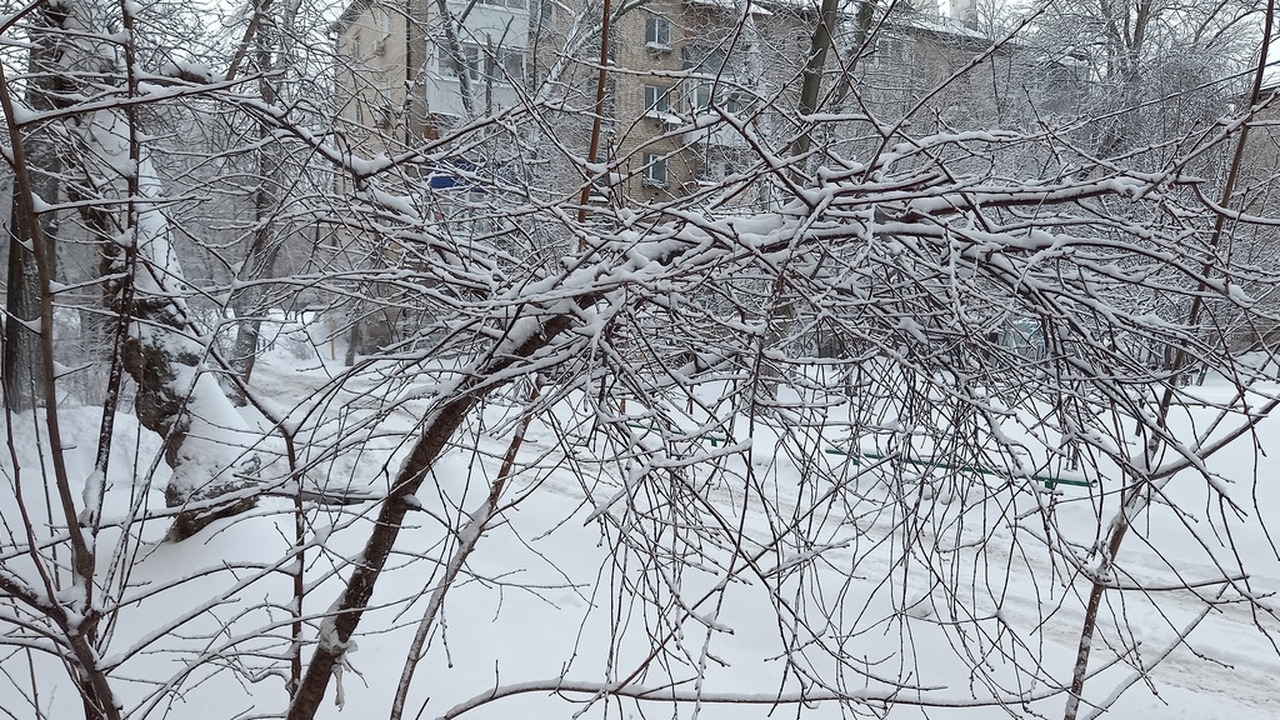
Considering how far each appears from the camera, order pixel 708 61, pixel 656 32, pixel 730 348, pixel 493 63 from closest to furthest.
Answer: pixel 730 348 → pixel 493 63 → pixel 708 61 → pixel 656 32

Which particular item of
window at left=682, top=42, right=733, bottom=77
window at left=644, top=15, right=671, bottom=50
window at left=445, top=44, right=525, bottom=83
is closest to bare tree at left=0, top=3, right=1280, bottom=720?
window at left=682, top=42, right=733, bottom=77

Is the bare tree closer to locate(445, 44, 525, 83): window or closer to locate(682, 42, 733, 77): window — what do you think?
locate(682, 42, 733, 77): window

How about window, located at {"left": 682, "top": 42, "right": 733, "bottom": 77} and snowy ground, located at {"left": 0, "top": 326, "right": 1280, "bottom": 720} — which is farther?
snowy ground, located at {"left": 0, "top": 326, "right": 1280, "bottom": 720}

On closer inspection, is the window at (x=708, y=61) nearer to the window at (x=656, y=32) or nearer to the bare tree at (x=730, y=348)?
the bare tree at (x=730, y=348)

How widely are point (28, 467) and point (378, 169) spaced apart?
7.23 m

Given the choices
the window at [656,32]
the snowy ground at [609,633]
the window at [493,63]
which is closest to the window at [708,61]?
the window at [493,63]

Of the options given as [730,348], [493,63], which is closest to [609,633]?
[493,63]

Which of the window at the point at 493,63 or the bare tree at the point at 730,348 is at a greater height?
the window at the point at 493,63

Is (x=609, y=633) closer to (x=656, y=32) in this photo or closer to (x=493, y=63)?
(x=493, y=63)

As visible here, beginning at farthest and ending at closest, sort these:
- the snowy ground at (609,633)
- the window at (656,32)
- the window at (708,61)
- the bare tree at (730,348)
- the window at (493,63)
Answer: the window at (656,32)
the snowy ground at (609,633)
the window at (493,63)
the window at (708,61)
the bare tree at (730,348)

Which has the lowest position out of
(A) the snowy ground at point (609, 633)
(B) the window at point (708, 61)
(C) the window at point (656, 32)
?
(A) the snowy ground at point (609, 633)

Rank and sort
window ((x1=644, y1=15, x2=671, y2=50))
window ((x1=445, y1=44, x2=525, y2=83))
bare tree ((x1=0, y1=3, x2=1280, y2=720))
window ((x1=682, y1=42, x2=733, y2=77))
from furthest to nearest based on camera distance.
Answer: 1. window ((x1=644, y1=15, x2=671, y2=50))
2. window ((x1=445, y1=44, x2=525, y2=83))
3. window ((x1=682, y1=42, x2=733, y2=77))
4. bare tree ((x1=0, y1=3, x2=1280, y2=720))

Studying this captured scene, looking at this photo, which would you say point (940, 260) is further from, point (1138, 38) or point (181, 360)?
point (1138, 38)

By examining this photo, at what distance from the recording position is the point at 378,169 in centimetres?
208
